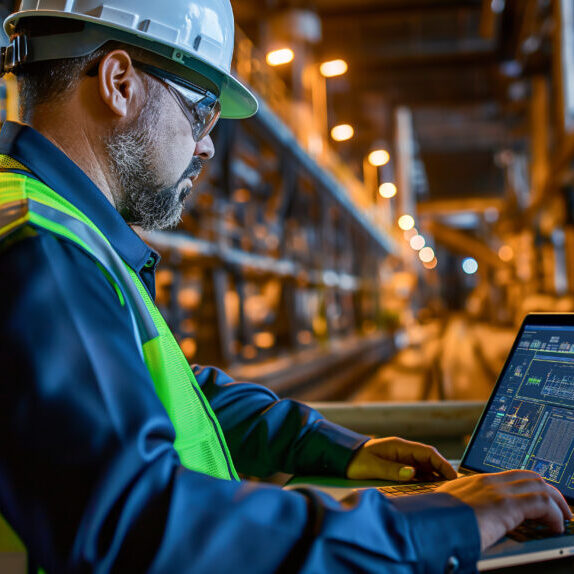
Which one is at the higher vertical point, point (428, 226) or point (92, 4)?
point (428, 226)

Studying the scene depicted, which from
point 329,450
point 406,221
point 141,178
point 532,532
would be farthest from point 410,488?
point 406,221

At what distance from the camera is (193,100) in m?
1.23

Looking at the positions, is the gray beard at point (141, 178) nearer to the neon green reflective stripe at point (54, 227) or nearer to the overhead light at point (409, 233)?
the neon green reflective stripe at point (54, 227)

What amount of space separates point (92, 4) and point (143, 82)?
206 mm

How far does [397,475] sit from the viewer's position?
1270 mm

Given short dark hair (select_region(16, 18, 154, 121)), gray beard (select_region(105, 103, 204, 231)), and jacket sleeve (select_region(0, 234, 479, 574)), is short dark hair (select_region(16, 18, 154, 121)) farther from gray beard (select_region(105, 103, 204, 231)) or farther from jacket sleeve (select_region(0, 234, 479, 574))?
jacket sleeve (select_region(0, 234, 479, 574))

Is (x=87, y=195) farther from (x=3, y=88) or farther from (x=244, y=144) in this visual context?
(x=244, y=144)

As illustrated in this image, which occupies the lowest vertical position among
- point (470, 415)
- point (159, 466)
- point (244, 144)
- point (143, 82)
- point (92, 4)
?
point (470, 415)

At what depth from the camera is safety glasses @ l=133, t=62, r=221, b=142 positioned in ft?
3.81

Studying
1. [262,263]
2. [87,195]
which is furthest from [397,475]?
[262,263]

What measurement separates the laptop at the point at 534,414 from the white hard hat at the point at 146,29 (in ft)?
3.07

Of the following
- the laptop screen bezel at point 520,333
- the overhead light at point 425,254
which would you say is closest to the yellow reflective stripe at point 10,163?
the laptop screen bezel at point 520,333

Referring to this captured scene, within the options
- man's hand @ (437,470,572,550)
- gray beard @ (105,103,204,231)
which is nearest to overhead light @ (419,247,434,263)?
gray beard @ (105,103,204,231)

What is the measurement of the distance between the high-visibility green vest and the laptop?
16.8 inches
